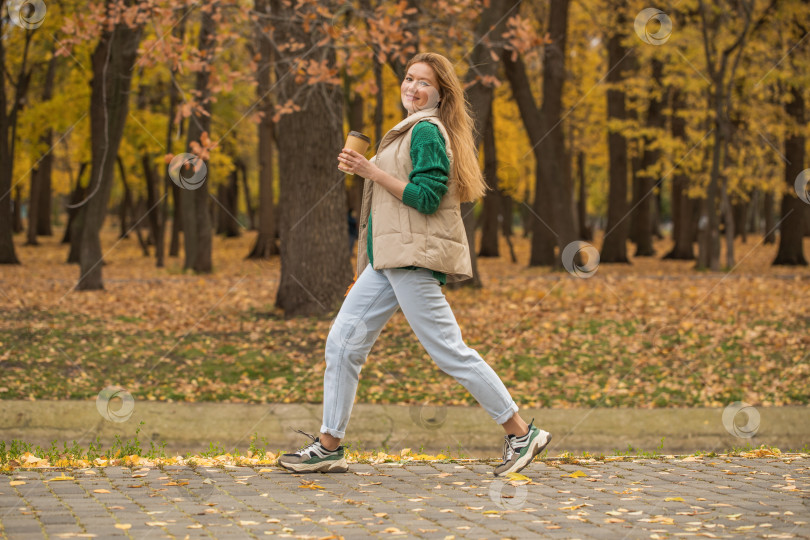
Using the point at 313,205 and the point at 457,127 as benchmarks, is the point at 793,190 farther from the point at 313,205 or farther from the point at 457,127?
the point at 457,127

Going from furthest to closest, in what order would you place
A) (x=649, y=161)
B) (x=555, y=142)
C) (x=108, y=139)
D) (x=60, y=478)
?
1. (x=649, y=161)
2. (x=555, y=142)
3. (x=108, y=139)
4. (x=60, y=478)

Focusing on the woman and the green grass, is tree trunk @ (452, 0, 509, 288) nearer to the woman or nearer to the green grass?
the green grass

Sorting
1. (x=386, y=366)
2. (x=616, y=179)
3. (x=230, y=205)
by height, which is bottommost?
(x=386, y=366)

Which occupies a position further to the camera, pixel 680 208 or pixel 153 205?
pixel 153 205

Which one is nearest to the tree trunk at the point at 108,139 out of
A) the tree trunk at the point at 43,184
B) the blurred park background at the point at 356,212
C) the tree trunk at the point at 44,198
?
the blurred park background at the point at 356,212

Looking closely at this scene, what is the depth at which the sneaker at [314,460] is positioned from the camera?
Result: 15.6 ft

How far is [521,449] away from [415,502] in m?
0.72

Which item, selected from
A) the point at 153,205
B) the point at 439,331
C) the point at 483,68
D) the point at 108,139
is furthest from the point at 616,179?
the point at 439,331

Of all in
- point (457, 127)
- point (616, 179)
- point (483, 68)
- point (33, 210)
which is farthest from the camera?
point (33, 210)

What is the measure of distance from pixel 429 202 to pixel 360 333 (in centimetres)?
76

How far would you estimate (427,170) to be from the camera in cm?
441

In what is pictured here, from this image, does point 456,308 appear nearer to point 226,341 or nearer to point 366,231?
point 226,341

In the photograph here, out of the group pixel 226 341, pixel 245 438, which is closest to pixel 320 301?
pixel 226 341

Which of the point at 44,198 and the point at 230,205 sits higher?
the point at 230,205
